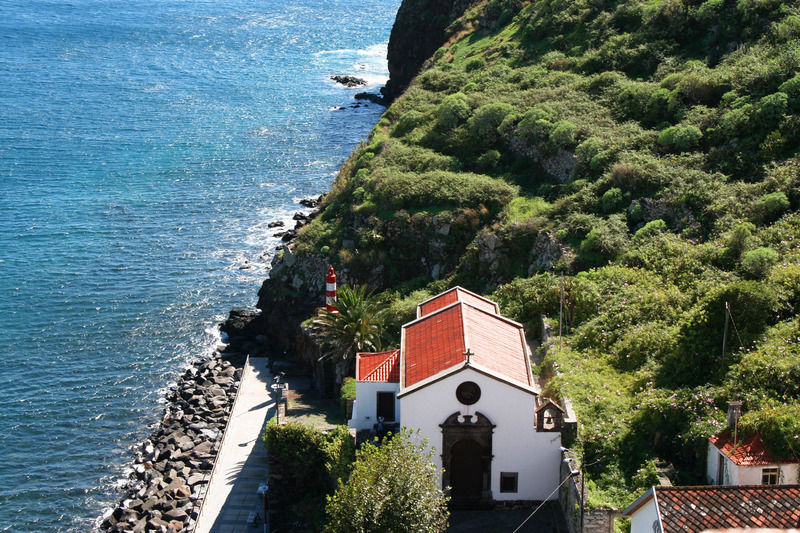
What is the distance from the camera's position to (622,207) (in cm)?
5306

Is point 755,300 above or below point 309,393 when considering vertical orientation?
above

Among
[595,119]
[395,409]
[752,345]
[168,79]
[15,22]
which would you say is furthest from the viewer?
[15,22]

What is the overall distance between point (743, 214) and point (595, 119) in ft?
57.4

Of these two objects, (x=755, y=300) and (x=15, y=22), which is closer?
(x=755, y=300)

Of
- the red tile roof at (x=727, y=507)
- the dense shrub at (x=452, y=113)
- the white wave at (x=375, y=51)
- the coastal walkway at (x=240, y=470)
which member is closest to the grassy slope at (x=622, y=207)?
the dense shrub at (x=452, y=113)

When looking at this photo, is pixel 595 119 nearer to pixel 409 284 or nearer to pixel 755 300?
pixel 409 284

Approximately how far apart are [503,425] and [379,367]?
24.2 ft

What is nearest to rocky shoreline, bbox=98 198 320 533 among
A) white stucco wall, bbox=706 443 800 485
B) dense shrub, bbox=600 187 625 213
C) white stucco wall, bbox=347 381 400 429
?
white stucco wall, bbox=347 381 400 429

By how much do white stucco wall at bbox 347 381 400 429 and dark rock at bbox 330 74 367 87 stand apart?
10678 centimetres

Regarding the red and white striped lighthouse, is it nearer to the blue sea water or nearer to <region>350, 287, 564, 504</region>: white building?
<region>350, 287, 564, 504</region>: white building

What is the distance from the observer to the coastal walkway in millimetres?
42938

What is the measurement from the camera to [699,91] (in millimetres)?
59906

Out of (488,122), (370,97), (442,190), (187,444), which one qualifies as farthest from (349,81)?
(187,444)

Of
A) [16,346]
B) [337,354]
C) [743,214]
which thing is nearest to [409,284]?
[337,354]
